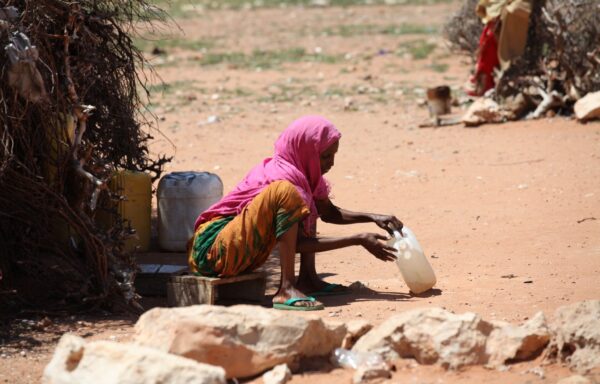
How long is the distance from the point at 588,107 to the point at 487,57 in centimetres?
200

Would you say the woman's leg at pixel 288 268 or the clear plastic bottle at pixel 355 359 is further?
the woman's leg at pixel 288 268

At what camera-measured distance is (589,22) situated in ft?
33.9

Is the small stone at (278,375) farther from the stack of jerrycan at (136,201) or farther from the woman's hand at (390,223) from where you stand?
the stack of jerrycan at (136,201)

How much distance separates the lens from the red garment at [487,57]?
11.4 metres

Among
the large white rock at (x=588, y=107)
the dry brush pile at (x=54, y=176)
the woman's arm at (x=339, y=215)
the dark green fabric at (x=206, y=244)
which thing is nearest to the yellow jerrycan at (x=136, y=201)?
the dry brush pile at (x=54, y=176)

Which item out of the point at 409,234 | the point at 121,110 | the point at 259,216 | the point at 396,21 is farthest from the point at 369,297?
the point at 396,21

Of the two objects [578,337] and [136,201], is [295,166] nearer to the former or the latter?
[136,201]

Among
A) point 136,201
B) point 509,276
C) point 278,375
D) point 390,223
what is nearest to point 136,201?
point 136,201

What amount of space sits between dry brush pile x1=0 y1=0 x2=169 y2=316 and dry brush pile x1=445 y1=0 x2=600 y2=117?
630cm

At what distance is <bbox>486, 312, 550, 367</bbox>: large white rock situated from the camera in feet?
13.4

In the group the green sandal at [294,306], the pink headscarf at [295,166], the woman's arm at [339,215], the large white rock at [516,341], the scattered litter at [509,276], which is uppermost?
the pink headscarf at [295,166]

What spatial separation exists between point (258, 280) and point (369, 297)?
0.60 meters

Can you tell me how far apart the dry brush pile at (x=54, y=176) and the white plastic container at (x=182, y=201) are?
3.46 ft

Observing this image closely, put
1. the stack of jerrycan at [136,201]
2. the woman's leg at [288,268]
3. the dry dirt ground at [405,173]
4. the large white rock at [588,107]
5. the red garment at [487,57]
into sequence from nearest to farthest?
the dry dirt ground at [405,173], the woman's leg at [288,268], the stack of jerrycan at [136,201], the large white rock at [588,107], the red garment at [487,57]
